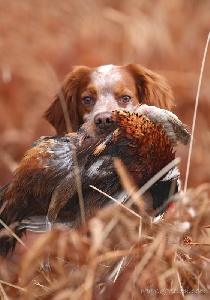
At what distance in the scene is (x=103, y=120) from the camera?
3102mm

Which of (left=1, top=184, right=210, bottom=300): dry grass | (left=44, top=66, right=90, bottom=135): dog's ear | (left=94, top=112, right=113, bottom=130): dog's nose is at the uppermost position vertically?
(left=94, top=112, right=113, bottom=130): dog's nose

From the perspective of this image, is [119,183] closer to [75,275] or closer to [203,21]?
[75,275]

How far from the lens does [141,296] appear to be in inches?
98.7

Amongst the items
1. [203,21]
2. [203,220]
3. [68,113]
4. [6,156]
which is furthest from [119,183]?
[203,21]

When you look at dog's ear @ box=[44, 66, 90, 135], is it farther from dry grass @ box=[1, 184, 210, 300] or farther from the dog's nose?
dry grass @ box=[1, 184, 210, 300]

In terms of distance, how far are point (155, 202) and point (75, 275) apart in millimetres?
590

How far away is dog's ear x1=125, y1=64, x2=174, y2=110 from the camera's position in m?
3.61

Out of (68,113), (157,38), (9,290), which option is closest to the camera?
(9,290)

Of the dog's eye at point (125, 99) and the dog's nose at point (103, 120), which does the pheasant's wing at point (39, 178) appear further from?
the dog's eye at point (125, 99)

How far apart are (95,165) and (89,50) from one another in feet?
6.81

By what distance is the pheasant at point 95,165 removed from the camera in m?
2.90

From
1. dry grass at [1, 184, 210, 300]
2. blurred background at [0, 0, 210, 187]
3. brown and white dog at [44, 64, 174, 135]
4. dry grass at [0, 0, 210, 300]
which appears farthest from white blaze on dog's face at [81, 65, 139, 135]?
dry grass at [1, 184, 210, 300]

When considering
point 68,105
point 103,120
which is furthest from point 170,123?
point 68,105

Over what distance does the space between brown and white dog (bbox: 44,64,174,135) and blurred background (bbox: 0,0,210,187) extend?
466 millimetres
